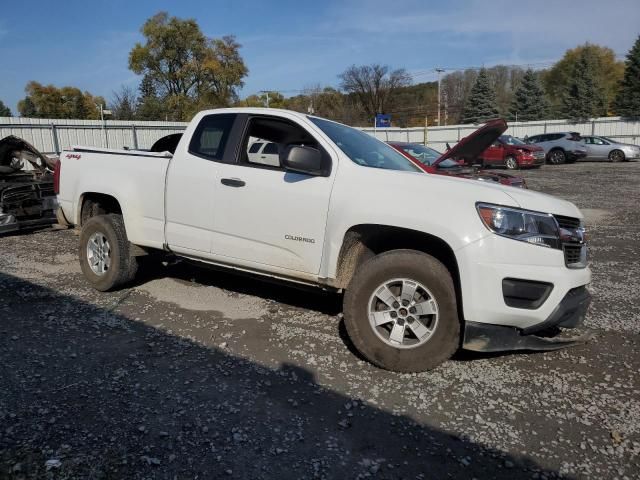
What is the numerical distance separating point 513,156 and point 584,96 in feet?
110

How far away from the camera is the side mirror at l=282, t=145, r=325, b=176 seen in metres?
4.03

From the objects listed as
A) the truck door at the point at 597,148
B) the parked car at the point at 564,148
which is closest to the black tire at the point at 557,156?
the parked car at the point at 564,148

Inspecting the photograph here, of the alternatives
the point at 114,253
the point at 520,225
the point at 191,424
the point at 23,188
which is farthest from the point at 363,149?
the point at 23,188

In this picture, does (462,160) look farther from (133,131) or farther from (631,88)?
(631,88)

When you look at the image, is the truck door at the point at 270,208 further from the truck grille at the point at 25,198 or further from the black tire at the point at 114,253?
the truck grille at the point at 25,198

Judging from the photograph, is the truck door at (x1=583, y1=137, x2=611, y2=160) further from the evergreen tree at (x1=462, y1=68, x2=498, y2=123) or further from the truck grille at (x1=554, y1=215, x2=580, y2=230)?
the evergreen tree at (x1=462, y1=68, x2=498, y2=123)

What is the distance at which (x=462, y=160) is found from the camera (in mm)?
7758

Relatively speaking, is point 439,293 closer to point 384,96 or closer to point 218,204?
point 218,204

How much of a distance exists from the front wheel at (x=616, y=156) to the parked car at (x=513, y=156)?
5760 mm

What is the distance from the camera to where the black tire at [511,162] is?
24.4 metres

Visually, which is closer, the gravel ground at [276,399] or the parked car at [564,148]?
the gravel ground at [276,399]

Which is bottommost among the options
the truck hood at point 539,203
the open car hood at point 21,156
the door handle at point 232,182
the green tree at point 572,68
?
the truck hood at point 539,203

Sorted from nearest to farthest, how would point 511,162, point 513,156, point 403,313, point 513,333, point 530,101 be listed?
point 513,333, point 403,313, point 513,156, point 511,162, point 530,101

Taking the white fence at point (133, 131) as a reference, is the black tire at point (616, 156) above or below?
below
